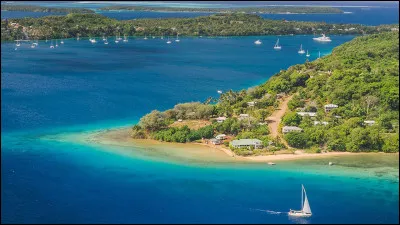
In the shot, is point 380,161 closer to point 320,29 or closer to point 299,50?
point 299,50

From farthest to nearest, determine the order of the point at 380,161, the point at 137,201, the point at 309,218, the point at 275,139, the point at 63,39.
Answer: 1. the point at 63,39
2. the point at 275,139
3. the point at 380,161
4. the point at 137,201
5. the point at 309,218

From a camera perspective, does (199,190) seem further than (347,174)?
No

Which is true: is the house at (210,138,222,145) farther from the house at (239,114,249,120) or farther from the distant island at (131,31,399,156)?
the house at (239,114,249,120)

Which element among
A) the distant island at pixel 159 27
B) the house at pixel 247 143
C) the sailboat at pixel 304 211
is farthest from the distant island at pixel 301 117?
the distant island at pixel 159 27

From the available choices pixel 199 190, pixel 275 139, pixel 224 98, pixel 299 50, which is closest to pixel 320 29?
pixel 299 50

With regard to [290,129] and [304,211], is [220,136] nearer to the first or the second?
[290,129]

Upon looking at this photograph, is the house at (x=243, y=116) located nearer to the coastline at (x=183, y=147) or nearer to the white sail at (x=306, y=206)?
the coastline at (x=183, y=147)

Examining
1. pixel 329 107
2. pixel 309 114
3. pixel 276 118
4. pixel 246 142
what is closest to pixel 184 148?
pixel 246 142
